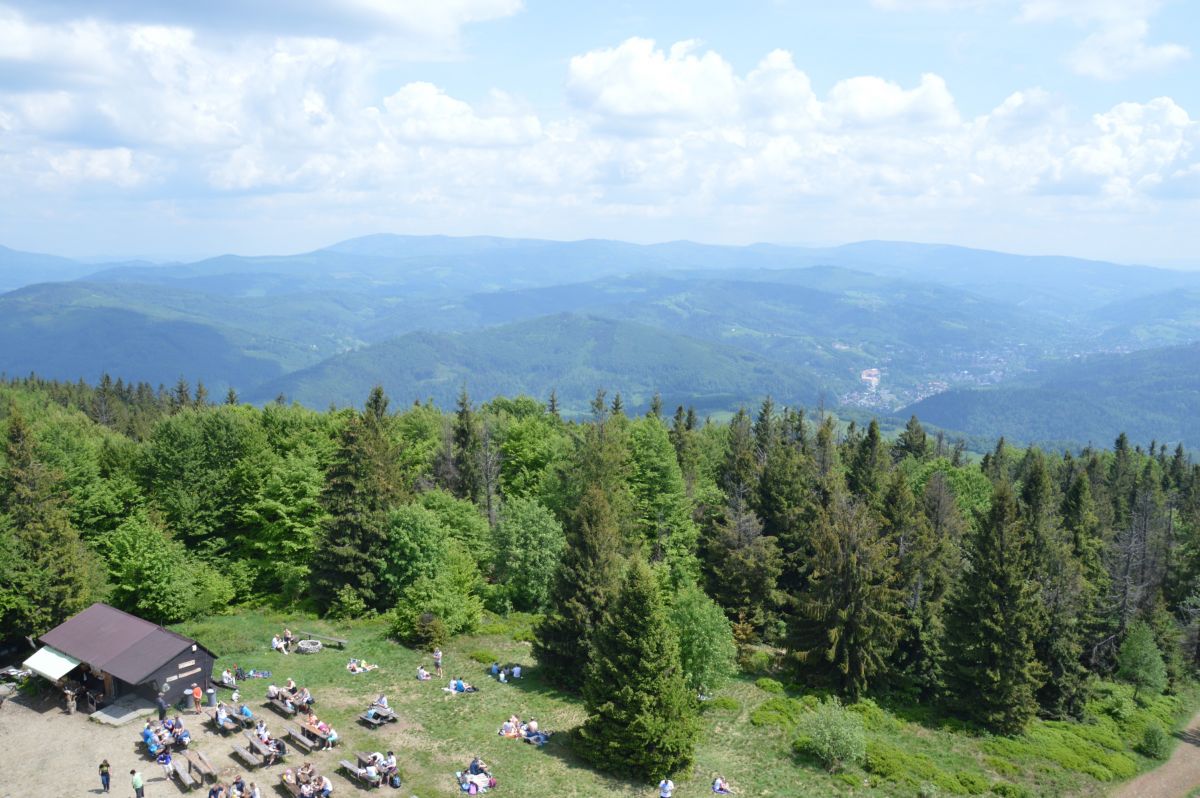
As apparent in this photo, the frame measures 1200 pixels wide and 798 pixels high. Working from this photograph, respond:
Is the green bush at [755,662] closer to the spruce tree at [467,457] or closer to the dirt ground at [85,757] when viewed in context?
the dirt ground at [85,757]

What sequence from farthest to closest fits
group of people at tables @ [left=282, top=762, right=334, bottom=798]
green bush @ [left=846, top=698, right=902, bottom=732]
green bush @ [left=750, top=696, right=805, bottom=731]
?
green bush @ [left=846, top=698, right=902, bottom=732]
green bush @ [left=750, top=696, right=805, bottom=731]
group of people at tables @ [left=282, top=762, right=334, bottom=798]

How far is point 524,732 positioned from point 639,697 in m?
6.31

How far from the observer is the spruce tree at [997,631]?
4362cm

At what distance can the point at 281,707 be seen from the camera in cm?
3416

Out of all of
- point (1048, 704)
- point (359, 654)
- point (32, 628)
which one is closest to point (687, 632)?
point (359, 654)

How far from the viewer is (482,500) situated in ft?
238

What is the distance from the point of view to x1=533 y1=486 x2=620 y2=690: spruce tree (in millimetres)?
40062

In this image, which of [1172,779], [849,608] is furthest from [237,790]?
[1172,779]

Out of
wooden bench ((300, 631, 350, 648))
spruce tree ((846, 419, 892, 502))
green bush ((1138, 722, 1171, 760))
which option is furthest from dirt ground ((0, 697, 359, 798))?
spruce tree ((846, 419, 892, 502))

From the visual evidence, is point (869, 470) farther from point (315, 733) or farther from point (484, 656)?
point (315, 733)

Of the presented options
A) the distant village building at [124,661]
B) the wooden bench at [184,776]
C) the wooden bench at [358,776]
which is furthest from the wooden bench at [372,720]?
the distant village building at [124,661]

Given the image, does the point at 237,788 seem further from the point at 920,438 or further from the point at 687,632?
the point at 920,438

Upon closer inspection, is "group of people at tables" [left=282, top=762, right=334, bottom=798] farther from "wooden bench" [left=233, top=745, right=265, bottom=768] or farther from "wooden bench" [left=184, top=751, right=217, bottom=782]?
"wooden bench" [left=184, top=751, right=217, bottom=782]

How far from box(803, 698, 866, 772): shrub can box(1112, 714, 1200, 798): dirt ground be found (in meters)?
13.9
